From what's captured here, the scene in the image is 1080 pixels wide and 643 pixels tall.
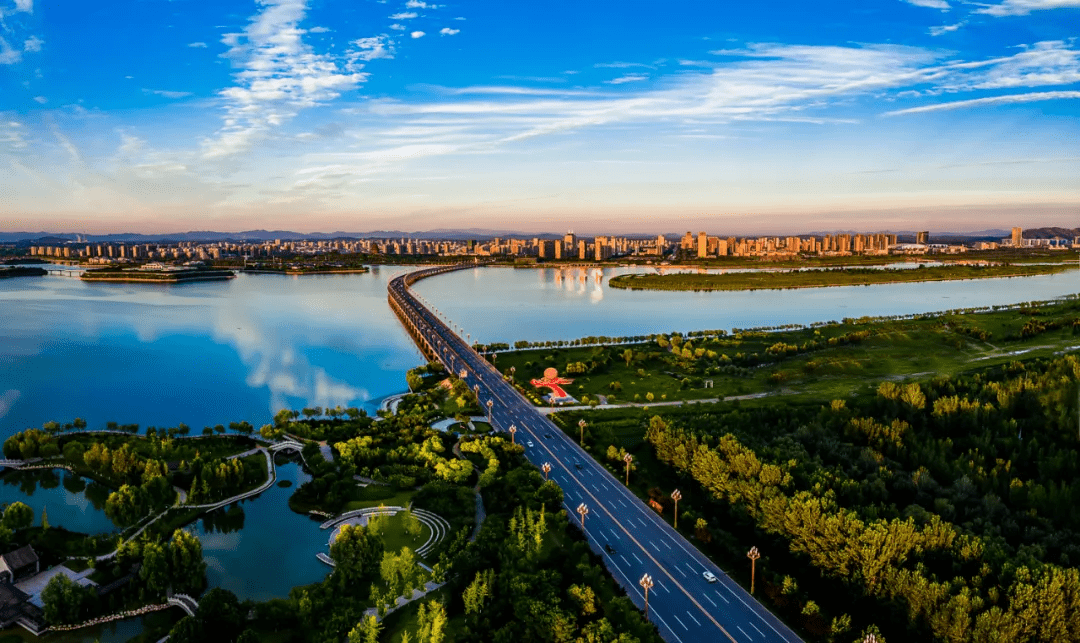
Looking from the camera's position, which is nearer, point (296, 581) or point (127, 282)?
point (296, 581)

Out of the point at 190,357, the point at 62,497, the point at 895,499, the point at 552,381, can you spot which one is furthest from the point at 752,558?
the point at 190,357

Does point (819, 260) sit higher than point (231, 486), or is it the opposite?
point (819, 260)

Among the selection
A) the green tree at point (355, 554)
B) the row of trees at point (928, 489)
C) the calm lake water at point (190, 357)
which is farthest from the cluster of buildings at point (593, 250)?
the green tree at point (355, 554)

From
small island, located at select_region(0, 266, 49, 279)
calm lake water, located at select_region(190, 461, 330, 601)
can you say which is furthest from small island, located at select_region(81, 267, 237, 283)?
calm lake water, located at select_region(190, 461, 330, 601)

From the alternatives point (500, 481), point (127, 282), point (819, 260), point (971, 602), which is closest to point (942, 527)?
point (971, 602)

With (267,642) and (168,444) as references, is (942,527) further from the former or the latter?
(168,444)

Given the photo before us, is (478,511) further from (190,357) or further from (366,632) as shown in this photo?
(190,357)

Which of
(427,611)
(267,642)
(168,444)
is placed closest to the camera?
(267,642)
